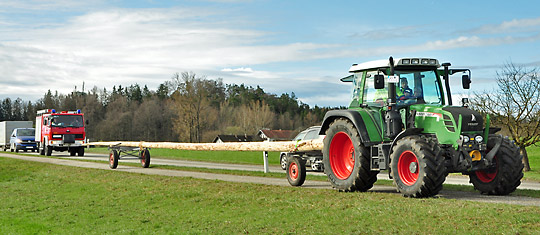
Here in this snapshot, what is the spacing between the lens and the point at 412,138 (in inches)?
418

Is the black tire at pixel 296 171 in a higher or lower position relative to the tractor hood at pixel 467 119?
lower

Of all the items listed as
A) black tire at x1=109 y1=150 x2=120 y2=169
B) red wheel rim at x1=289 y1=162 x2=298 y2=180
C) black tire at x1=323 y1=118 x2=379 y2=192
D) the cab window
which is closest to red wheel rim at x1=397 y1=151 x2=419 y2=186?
black tire at x1=323 y1=118 x2=379 y2=192

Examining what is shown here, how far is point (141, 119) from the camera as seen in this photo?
392ft

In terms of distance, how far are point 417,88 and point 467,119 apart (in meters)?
1.59

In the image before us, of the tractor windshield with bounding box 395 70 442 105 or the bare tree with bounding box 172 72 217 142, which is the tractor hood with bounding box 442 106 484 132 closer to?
the tractor windshield with bounding box 395 70 442 105

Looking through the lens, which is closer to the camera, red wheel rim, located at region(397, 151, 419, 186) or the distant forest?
red wheel rim, located at region(397, 151, 419, 186)

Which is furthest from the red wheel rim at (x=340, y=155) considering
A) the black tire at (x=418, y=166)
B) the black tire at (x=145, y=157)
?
the black tire at (x=145, y=157)

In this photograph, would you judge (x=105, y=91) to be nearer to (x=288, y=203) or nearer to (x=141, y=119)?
(x=141, y=119)

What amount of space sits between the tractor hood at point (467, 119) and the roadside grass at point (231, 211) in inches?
60.6

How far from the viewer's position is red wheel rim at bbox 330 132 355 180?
1287 centimetres

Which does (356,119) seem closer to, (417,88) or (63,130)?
(417,88)

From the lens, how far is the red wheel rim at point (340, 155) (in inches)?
507

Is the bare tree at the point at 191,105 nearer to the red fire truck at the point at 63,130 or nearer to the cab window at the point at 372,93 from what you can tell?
the red fire truck at the point at 63,130

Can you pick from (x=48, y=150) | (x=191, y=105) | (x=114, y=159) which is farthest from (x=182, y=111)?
(x=114, y=159)
